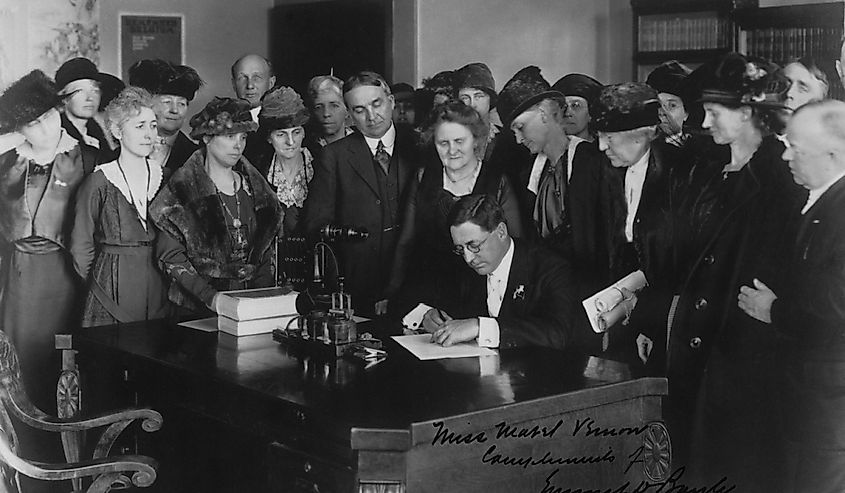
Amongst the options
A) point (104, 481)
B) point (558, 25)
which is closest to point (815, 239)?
point (558, 25)

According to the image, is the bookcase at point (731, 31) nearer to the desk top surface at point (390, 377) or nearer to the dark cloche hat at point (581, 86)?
Answer: the dark cloche hat at point (581, 86)

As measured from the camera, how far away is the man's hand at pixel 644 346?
4328 millimetres

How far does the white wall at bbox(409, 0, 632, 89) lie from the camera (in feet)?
14.9

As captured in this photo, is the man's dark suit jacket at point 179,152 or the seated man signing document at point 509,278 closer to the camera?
the seated man signing document at point 509,278

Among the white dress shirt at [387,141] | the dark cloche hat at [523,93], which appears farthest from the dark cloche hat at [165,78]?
the dark cloche hat at [523,93]

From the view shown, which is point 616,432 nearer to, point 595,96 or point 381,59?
point 595,96

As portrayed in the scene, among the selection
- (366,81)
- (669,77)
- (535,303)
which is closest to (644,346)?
(535,303)

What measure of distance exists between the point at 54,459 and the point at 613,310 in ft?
9.32

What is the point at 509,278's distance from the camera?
14.2 ft

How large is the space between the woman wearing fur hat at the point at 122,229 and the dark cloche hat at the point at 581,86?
7.02ft

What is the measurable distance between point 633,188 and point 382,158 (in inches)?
62.0

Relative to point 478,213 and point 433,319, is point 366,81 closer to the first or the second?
point 478,213

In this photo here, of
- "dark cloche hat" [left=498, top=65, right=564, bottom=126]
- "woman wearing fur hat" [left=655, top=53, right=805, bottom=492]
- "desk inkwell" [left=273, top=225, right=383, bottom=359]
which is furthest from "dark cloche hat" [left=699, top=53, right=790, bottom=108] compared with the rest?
"desk inkwell" [left=273, top=225, right=383, bottom=359]

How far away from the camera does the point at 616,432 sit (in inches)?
134
